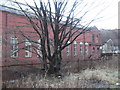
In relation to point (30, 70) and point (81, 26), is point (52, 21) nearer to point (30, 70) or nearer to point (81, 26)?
point (81, 26)

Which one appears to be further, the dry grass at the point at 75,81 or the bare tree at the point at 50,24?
the bare tree at the point at 50,24

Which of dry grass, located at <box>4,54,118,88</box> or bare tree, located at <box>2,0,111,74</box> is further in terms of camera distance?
bare tree, located at <box>2,0,111,74</box>

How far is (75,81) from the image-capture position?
21.6ft

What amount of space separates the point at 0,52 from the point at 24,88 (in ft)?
17.8

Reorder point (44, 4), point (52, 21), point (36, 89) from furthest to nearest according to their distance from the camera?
point (52, 21) → point (44, 4) → point (36, 89)

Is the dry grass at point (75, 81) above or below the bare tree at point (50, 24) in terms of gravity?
below

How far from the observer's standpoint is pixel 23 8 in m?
9.84

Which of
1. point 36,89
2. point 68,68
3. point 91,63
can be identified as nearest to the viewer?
point 36,89

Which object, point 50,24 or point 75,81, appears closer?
point 75,81

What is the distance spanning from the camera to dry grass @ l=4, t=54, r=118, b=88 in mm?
5871

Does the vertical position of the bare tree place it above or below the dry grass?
above

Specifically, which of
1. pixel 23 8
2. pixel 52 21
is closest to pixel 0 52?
pixel 23 8

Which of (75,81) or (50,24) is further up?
(50,24)

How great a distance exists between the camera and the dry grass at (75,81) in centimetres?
587
